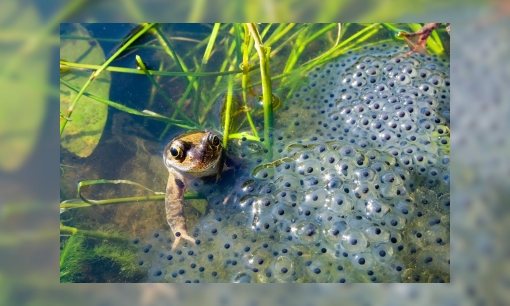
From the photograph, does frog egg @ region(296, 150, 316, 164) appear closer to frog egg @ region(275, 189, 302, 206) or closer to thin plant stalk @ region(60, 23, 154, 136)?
frog egg @ region(275, 189, 302, 206)

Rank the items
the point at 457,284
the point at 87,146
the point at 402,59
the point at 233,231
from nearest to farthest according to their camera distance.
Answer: the point at 457,284 < the point at 233,231 < the point at 87,146 < the point at 402,59

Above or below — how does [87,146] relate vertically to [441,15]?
below

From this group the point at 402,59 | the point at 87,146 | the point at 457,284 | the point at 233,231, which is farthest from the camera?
the point at 402,59

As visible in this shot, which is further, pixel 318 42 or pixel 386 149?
pixel 318 42

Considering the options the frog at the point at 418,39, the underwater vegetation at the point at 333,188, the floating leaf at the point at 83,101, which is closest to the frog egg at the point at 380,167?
the underwater vegetation at the point at 333,188

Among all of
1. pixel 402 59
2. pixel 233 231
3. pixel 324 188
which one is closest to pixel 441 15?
pixel 402 59

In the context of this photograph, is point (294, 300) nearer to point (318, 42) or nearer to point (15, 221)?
point (15, 221)

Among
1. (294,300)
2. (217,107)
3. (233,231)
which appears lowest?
(294,300)

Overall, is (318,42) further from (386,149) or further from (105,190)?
(105,190)
